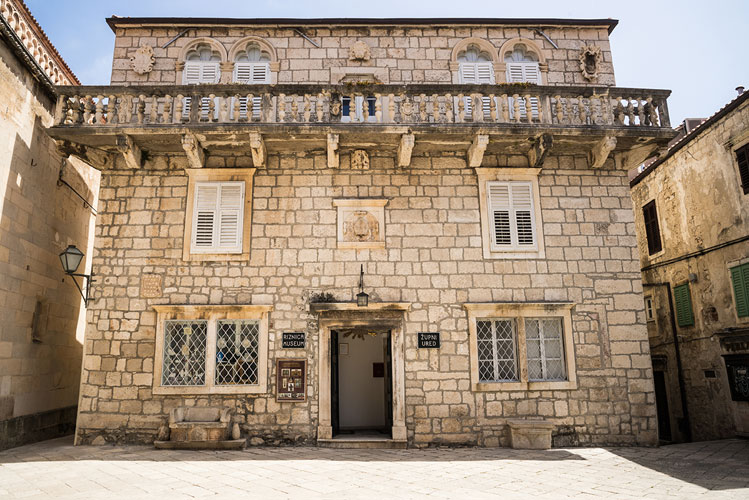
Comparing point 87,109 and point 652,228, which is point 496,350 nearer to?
point 652,228

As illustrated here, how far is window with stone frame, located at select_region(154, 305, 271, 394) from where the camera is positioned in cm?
915

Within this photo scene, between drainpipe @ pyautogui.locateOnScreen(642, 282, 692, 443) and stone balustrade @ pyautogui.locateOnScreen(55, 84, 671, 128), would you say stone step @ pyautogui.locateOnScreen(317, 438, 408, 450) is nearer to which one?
stone balustrade @ pyautogui.locateOnScreen(55, 84, 671, 128)

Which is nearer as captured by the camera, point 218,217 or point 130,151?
point 130,151

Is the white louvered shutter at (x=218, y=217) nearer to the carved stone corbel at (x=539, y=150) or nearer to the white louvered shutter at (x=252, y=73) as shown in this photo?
the white louvered shutter at (x=252, y=73)

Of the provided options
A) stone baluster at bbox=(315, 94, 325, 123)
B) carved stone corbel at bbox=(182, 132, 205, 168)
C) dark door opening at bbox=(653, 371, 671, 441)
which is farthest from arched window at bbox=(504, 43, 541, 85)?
dark door opening at bbox=(653, 371, 671, 441)

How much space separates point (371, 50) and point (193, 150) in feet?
14.8

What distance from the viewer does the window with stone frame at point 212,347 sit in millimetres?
9148

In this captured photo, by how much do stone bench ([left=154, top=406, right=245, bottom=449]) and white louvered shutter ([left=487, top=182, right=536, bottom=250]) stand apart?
5999 mm

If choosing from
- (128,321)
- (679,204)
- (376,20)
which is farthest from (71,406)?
(679,204)

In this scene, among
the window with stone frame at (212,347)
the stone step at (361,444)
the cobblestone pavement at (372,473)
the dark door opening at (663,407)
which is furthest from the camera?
the dark door opening at (663,407)

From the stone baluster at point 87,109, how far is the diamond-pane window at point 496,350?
8.48 metres

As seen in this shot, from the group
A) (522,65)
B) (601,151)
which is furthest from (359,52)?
(601,151)

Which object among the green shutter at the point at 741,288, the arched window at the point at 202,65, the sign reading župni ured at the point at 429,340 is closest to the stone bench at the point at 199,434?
the sign reading župni ured at the point at 429,340

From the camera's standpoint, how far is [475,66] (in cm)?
1100
